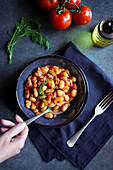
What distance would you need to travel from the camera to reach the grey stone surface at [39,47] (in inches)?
54.7

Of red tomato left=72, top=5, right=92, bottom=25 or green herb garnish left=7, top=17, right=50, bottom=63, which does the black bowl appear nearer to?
green herb garnish left=7, top=17, right=50, bottom=63

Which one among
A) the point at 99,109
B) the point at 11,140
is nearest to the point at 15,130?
the point at 11,140

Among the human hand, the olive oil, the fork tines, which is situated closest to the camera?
the human hand

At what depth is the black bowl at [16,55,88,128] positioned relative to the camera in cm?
127

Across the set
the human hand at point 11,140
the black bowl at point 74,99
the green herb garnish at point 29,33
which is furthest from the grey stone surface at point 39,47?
the human hand at point 11,140

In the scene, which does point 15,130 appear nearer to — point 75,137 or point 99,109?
point 75,137

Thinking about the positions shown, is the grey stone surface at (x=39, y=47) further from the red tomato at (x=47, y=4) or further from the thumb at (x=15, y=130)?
the thumb at (x=15, y=130)

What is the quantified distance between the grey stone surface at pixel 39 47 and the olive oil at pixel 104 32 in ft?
0.31

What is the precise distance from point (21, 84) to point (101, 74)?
611mm

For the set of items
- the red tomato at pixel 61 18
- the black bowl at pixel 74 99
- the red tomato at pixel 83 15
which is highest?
the red tomato at pixel 83 15

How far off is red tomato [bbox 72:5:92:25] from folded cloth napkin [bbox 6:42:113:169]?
302mm

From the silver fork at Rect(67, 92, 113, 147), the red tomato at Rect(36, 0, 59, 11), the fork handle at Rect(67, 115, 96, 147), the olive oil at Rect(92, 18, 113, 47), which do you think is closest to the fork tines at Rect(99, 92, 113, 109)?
the silver fork at Rect(67, 92, 113, 147)

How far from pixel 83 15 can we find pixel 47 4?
0.28 metres

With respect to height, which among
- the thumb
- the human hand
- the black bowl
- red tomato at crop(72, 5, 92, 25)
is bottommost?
the human hand
